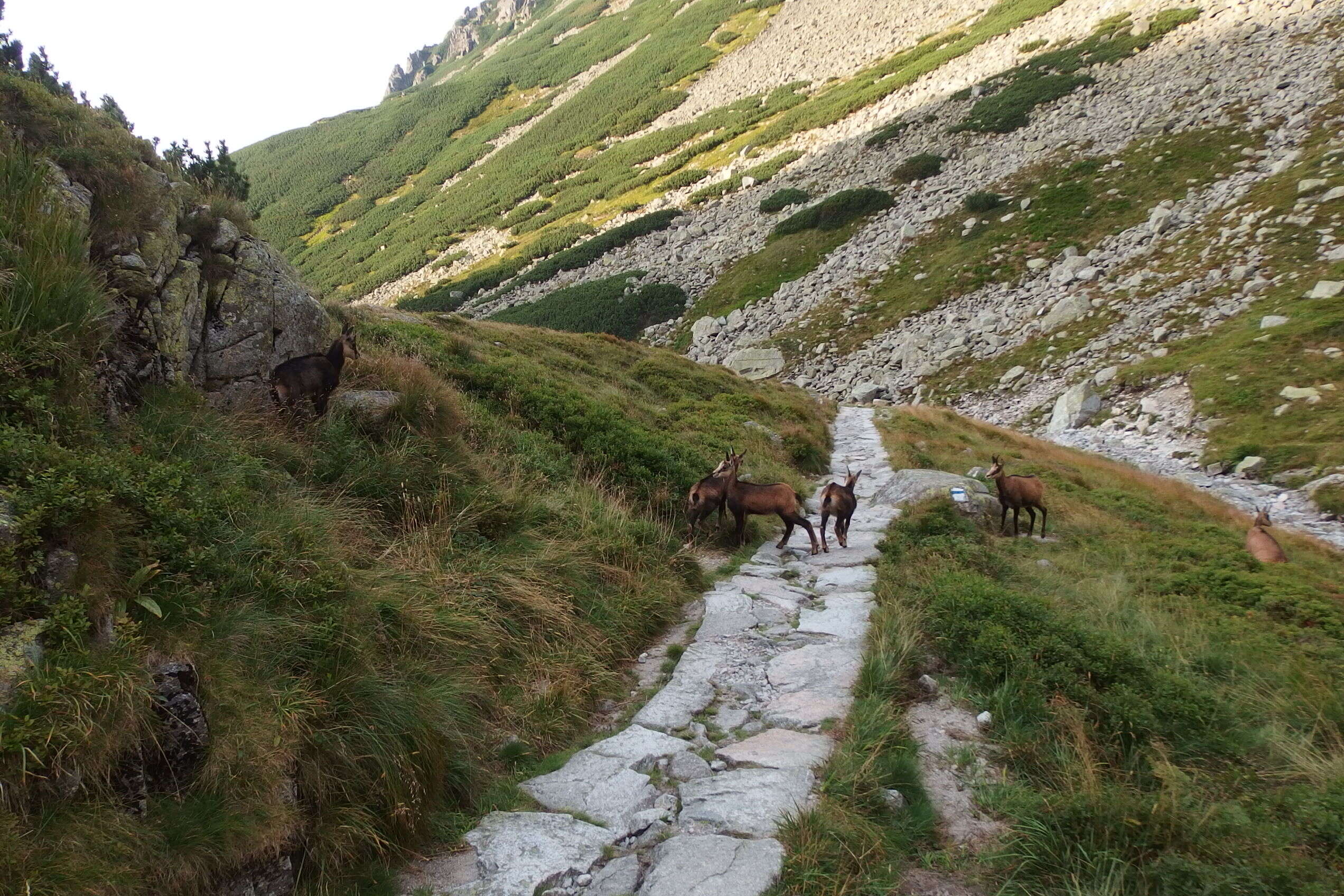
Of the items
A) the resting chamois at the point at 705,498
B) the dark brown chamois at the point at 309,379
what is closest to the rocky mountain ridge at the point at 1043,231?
the resting chamois at the point at 705,498

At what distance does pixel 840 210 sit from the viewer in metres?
50.0

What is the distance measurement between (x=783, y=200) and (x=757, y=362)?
2193 centimetres

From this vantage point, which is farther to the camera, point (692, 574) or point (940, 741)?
point (692, 574)

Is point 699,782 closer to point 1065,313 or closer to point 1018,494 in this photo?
point 1018,494

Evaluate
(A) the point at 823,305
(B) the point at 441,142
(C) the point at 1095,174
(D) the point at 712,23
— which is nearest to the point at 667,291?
(A) the point at 823,305

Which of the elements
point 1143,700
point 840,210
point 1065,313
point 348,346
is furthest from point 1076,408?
point 840,210

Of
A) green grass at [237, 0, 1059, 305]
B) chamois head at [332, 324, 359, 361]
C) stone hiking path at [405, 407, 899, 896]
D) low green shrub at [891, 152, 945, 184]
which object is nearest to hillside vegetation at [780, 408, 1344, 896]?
stone hiking path at [405, 407, 899, 896]

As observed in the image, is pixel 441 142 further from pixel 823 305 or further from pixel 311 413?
pixel 311 413

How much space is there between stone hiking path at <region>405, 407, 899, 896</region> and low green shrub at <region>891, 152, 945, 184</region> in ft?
161

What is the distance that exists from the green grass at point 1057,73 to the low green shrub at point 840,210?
29.6 feet

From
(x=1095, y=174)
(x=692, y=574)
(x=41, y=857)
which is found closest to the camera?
(x=41, y=857)

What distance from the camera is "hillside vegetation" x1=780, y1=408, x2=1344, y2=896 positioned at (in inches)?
142

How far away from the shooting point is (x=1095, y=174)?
1563 inches

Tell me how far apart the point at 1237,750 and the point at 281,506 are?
7136mm
